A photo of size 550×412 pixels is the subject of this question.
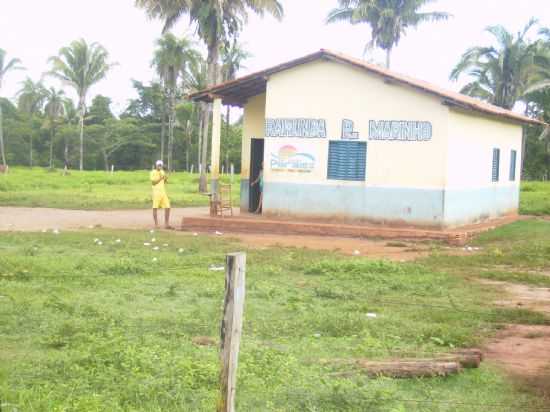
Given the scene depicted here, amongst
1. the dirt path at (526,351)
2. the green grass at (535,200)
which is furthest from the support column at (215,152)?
the green grass at (535,200)

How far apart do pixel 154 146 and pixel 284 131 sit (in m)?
42.1

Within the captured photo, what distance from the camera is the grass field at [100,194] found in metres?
25.7

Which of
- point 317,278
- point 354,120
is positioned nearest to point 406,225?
point 354,120

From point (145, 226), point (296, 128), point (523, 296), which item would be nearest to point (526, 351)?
point (523, 296)

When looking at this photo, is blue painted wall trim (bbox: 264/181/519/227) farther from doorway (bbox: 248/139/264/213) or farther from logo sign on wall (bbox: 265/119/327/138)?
doorway (bbox: 248/139/264/213)

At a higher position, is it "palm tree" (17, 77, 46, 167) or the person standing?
"palm tree" (17, 77, 46, 167)

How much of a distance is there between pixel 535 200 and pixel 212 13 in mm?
14291

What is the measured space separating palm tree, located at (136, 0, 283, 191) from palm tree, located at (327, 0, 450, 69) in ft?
26.0

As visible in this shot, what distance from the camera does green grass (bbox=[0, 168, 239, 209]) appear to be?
25.6 meters

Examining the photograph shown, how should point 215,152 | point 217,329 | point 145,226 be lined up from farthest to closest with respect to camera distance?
point 215,152, point 145,226, point 217,329

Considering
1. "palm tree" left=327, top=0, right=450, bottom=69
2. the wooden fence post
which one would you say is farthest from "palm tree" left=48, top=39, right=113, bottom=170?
the wooden fence post

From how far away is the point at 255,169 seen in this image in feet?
66.6

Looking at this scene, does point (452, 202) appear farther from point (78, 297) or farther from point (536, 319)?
point (78, 297)

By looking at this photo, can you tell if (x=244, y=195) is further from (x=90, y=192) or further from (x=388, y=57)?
(x=388, y=57)
